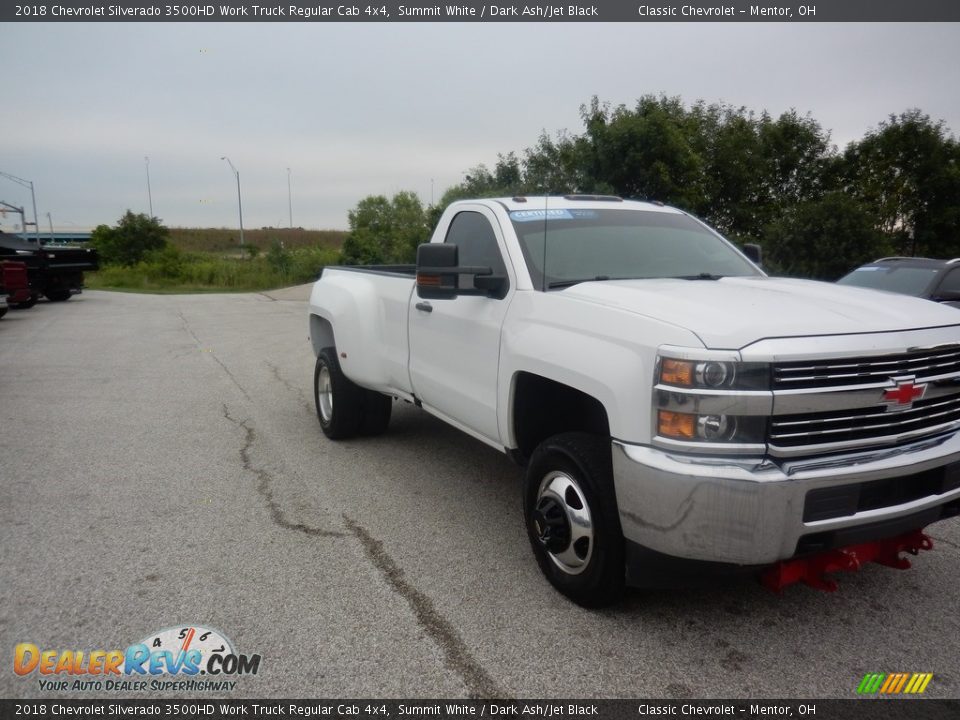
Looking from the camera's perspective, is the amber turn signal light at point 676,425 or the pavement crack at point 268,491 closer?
the amber turn signal light at point 676,425

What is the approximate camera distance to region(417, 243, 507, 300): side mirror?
387 centimetres

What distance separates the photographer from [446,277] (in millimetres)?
4043

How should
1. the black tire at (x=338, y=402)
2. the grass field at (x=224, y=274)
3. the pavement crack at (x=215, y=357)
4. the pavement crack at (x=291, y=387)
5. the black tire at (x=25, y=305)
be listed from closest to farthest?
the black tire at (x=338, y=402), the pavement crack at (x=291, y=387), the pavement crack at (x=215, y=357), the black tire at (x=25, y=305), the grass field at (x=224, y=274)

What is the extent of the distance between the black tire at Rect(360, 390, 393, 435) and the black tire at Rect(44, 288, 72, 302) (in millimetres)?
20938

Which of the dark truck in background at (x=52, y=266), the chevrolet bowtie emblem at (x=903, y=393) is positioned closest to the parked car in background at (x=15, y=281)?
the dark truck in background at (x=52, y=266)

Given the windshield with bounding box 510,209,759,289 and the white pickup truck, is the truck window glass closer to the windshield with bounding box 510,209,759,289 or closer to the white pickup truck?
the white pickup truck

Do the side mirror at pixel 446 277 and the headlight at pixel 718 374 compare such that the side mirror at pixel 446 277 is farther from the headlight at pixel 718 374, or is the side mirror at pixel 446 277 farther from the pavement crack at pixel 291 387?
the pavement crack at pixel 291 387

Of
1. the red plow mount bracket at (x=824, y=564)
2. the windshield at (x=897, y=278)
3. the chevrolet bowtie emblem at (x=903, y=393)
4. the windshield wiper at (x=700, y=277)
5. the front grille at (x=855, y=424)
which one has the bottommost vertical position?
the red plow mount bracket at (x=824, y=564)

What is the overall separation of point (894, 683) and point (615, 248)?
2.53 m

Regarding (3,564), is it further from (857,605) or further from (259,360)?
(259,360)

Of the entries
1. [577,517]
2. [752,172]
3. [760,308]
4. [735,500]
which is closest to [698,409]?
[735,500]

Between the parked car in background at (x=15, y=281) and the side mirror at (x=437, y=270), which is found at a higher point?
the side mirror at (x=437, y=270)

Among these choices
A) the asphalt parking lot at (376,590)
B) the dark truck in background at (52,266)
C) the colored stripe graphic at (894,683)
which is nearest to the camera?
the colored stripe graphic at (894,683)

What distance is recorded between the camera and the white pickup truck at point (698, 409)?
2.69 metres
